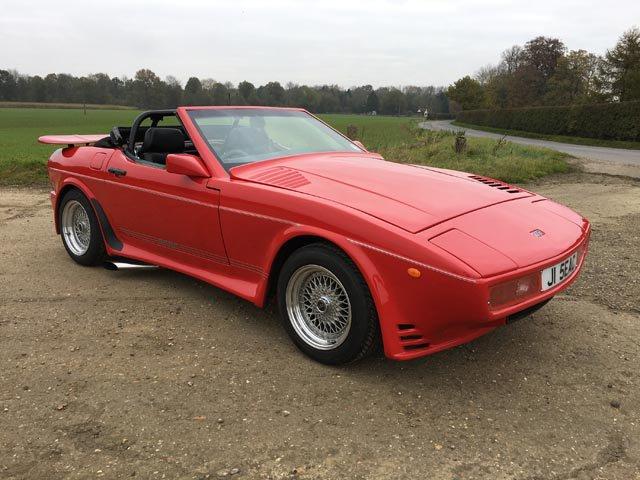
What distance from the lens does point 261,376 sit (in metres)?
2.83

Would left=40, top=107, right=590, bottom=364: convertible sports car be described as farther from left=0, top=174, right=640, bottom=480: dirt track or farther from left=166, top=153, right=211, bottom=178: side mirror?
left=0, top=174, right=640, bottom=480: dirt track

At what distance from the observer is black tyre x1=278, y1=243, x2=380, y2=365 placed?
2646mm

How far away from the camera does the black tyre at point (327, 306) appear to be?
8.68ft

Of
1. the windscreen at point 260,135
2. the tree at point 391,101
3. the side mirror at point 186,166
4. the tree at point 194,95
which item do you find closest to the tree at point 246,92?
the tree at point 194,95

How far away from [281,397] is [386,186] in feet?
4.37

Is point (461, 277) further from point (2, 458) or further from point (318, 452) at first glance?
point (2, 458)

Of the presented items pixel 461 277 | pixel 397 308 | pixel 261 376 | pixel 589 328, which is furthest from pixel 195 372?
pixel 589 328

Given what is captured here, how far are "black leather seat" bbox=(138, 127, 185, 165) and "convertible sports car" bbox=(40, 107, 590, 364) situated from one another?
1 centimetres

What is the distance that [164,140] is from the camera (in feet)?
12.7

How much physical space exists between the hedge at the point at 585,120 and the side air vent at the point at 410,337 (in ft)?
91.0

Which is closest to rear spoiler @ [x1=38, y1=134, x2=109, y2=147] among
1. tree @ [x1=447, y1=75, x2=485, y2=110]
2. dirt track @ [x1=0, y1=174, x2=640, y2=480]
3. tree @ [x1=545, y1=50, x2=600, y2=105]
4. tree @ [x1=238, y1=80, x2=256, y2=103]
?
dirt track @ [x1=0, y1=174, x2=640, y2=480]

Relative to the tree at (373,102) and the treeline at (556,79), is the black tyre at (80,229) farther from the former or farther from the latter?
the tree at (373,102)

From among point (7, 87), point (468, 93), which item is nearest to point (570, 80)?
point (468, 93)

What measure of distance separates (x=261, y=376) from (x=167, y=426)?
0.60 metres
